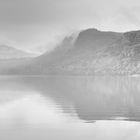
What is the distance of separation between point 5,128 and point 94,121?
8.52 metres

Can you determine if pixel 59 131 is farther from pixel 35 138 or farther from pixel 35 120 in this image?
pixel 35 120

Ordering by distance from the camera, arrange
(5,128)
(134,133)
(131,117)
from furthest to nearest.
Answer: (131,117) → (5,128) → (134,133)

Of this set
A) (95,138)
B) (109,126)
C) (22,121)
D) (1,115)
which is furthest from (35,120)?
(95,138)

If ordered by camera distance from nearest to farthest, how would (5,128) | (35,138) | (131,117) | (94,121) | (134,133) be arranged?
1. (35,138)
2. (134,133)
3. (5,128)
4. (94,121)
5. (131,117)

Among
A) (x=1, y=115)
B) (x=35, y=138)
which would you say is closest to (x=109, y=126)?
(x=35, y=138)

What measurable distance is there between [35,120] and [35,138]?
931 centimetres

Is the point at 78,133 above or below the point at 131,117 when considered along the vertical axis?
above

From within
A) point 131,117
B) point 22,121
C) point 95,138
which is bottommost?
point 131,117

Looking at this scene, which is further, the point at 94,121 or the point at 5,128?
the point at 94,121

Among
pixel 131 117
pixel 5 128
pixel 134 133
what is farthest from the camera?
pixel 131 117

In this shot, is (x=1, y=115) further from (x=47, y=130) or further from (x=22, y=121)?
(x=47, y=130)

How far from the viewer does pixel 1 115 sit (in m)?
35.8

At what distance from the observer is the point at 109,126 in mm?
28078

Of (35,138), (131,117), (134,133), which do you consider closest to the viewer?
(35,138)
